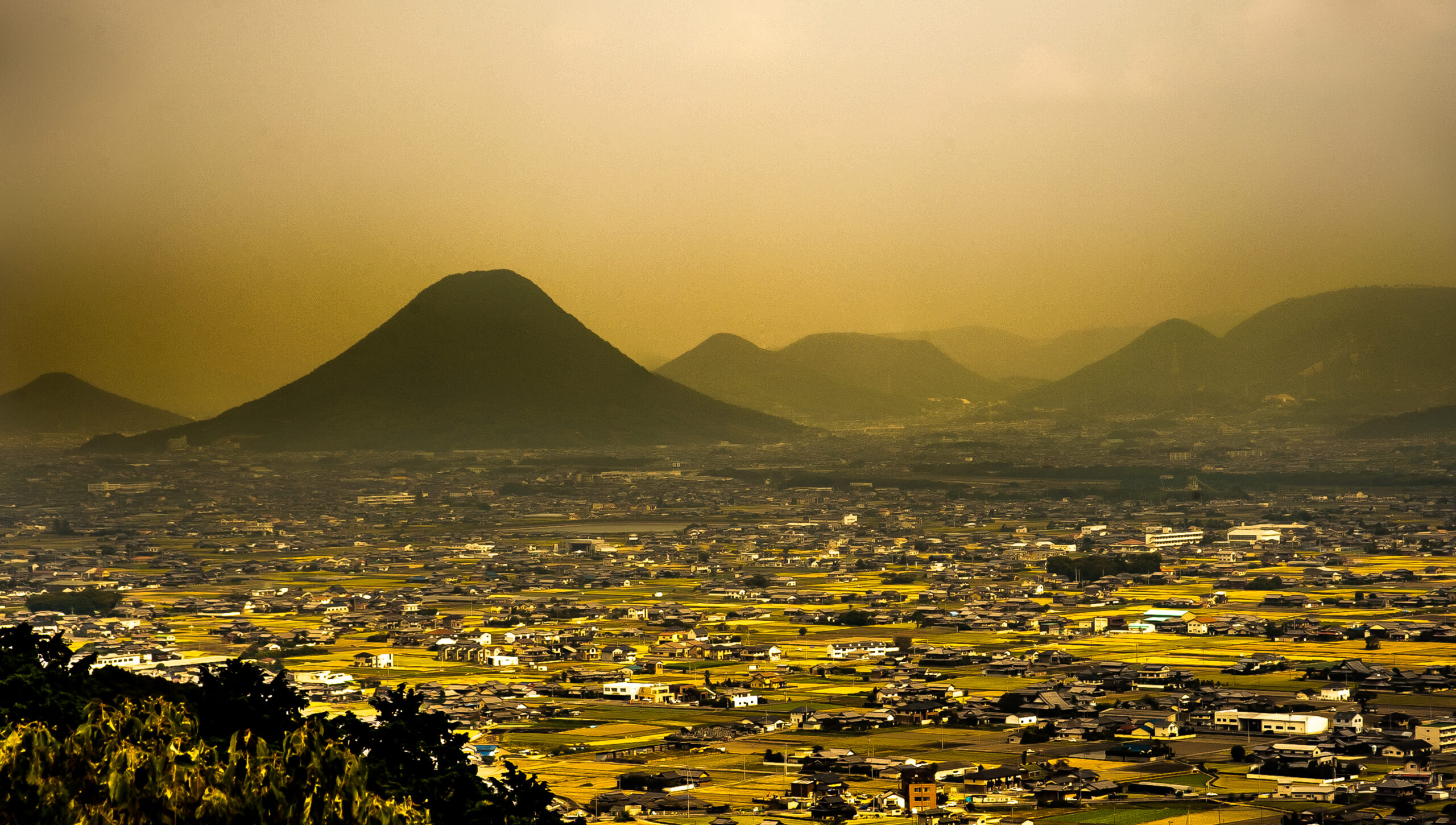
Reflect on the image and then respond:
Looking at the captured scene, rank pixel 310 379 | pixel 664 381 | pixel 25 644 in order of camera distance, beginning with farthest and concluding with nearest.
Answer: pixel 664 381, pixel 310 379, pixel 25 644

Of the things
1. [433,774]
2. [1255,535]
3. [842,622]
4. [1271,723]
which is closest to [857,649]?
[842,622]

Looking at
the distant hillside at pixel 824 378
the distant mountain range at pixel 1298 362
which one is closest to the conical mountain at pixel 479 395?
the distant hillside at pixel 824 378

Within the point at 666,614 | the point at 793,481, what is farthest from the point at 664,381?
the point at 666,614

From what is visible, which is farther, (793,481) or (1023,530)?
(793,481)

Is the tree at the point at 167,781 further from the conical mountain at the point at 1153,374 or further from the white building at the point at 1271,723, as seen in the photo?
the conical mountain at the point at 1153,374

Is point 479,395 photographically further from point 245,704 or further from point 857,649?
point 245,704

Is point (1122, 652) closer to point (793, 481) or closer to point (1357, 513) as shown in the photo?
point (1357, 513)
